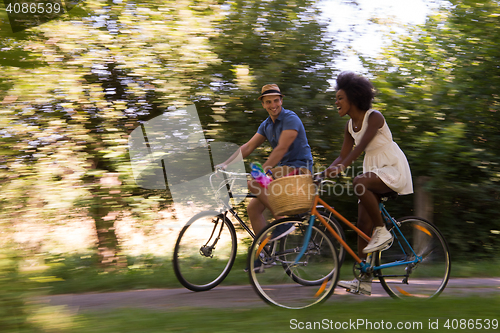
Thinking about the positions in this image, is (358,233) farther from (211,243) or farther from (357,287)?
(211,243)

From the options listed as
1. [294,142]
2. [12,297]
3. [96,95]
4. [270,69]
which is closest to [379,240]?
[294,142]

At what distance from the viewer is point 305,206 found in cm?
334

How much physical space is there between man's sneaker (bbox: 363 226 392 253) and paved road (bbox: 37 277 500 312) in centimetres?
55

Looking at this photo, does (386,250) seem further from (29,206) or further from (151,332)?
(29,206)

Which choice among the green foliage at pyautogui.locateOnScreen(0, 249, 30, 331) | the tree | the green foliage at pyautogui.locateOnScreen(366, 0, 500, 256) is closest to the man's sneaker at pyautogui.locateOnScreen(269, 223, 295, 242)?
the green foliage at pyautogui.locateOnScreen(0, 249, 30, 331)

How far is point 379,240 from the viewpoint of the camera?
3590 millimetres

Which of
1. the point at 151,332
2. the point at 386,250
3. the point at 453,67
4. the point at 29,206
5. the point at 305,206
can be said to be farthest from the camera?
the point at 453,67

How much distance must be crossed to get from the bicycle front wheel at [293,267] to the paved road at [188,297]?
319mm

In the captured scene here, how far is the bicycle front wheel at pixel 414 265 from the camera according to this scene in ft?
12.6

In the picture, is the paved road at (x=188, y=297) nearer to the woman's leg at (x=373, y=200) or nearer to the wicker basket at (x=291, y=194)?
→ the woman's leg at (x=373, y=200)

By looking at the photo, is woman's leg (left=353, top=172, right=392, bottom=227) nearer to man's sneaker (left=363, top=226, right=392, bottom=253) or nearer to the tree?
man's sneaker (left=363, top=226, right=392, bottom=253)

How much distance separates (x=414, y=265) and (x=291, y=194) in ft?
5.08

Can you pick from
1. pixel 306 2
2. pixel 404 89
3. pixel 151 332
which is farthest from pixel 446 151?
pixel 151 332

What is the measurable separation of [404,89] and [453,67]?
3.17ft
